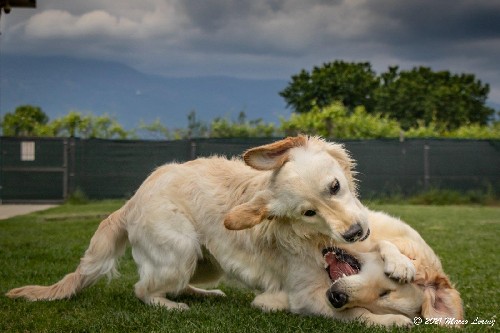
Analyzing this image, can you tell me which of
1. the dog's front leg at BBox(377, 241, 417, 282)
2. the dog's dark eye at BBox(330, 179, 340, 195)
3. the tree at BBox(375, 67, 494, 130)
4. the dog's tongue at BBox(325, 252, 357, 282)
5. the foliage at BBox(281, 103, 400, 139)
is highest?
the tree at BBox(375, 67, 494, 130)

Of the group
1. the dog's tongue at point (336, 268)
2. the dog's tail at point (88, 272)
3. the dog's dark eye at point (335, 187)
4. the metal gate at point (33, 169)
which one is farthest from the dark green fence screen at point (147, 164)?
the dog's dark eye at point (335, 187)

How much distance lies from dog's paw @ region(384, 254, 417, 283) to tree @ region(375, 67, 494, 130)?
1885 inches

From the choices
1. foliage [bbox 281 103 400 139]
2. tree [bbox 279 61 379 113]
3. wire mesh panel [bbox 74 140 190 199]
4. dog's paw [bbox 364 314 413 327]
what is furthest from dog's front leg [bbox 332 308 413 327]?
tree [bbox 279 61 379 113]

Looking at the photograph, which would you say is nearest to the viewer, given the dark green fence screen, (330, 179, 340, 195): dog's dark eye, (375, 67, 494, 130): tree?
(330, 179, 340, 195): dog's dark eye

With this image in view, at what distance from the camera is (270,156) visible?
463 cm


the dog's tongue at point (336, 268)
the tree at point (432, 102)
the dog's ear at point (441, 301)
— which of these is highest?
the tree at point (432, 102)

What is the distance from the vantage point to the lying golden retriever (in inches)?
173

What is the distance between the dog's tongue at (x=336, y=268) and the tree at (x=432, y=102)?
156ft

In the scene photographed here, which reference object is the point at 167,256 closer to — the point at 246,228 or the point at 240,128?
the point at 246,228

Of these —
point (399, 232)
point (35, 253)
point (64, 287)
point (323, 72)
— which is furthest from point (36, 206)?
point (323, 72)

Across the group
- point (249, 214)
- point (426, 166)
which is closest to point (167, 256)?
point (249, 214)

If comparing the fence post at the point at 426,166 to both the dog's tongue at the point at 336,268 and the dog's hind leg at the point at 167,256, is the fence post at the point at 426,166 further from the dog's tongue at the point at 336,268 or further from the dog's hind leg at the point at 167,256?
the dog's tongue at the point at 336,268

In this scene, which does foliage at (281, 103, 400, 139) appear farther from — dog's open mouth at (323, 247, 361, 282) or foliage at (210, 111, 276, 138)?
dog's open mouth at (323, 247, 361, 282)

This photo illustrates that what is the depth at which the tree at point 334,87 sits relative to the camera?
57000 mm
